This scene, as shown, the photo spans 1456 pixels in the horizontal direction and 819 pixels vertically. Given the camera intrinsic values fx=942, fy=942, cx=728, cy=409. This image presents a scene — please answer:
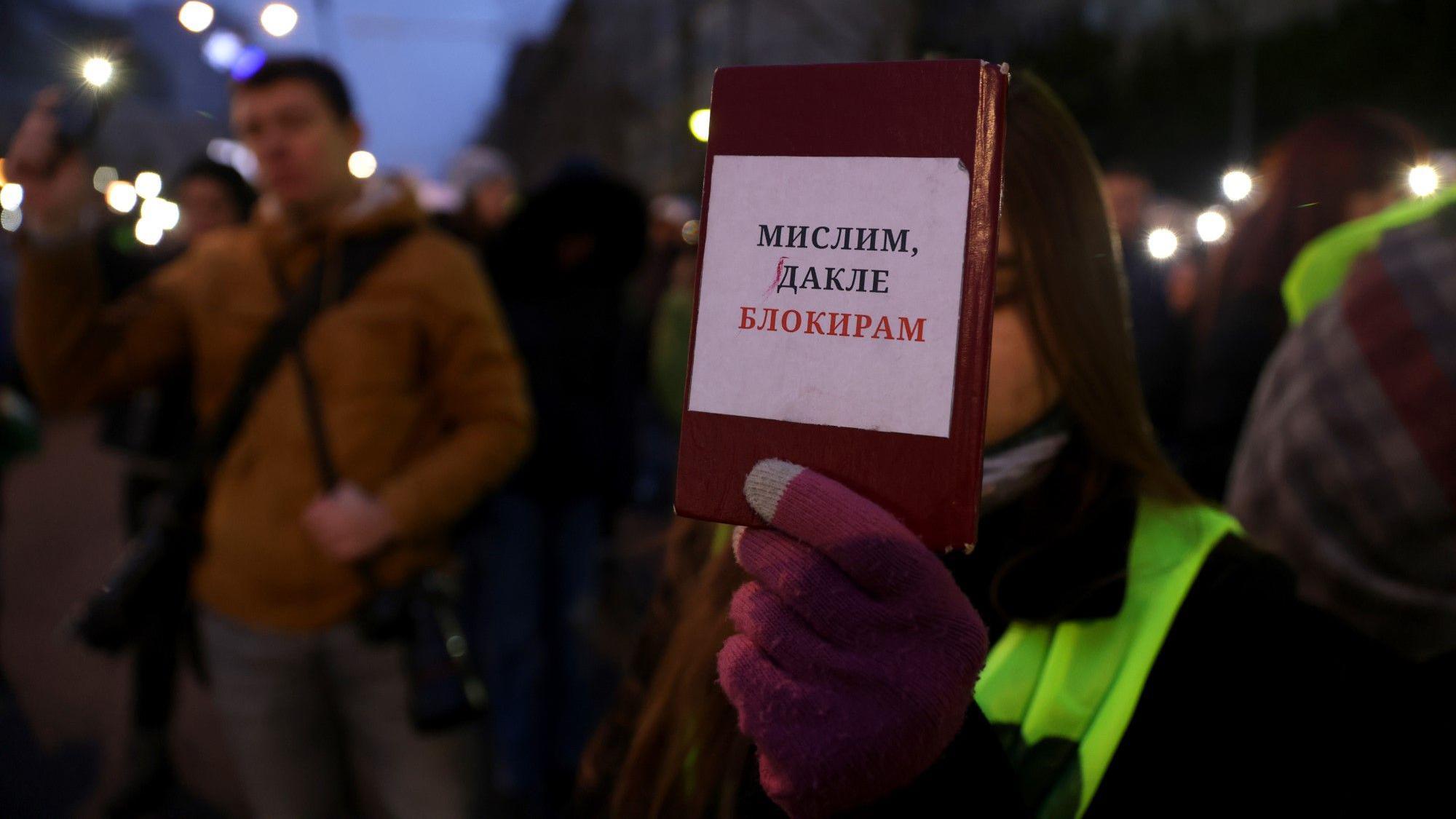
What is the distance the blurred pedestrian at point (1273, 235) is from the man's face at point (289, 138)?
8.02 feet

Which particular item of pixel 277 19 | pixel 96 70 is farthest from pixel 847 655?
pixel 277 19

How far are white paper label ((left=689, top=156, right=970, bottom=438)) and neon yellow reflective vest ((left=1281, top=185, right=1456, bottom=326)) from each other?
4.12 ft

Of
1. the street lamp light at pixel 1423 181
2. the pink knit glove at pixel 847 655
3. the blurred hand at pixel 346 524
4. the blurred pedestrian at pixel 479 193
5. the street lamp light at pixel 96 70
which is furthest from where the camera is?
the blurred pedestrian at pixel 479 193

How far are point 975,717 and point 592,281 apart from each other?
292 centimetres

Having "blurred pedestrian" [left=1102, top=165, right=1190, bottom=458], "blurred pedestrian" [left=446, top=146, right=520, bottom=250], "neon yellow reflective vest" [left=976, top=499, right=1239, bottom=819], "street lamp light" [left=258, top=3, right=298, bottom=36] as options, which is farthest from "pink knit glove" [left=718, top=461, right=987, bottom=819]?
"blurred pedestrian" [left=446, top=146, right=520, bottom=250]

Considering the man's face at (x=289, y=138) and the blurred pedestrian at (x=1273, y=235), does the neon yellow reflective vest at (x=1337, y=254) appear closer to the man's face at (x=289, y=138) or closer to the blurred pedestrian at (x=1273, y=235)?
the blurred pedestrian at (x=1273, y=235)

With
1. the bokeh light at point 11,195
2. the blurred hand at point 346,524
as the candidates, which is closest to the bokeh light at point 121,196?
the bokeh light at point 11,195

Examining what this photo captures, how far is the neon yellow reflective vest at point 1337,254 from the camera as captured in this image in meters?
1.65

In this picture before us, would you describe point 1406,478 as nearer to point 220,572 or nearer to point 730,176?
point 730,176

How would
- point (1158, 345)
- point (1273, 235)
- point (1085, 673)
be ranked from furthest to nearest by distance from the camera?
point (1158, 345)
point (1273, 235)
point (1085, 673)

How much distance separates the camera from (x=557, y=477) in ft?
11.3

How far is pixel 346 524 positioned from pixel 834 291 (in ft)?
5.03

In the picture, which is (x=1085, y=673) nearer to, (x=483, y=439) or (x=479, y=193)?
(x=483, y=439)

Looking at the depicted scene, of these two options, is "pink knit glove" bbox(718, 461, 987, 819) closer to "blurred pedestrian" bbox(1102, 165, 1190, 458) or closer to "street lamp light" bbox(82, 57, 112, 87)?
"street lamp light" bbox(82, 57, 112, 87)
